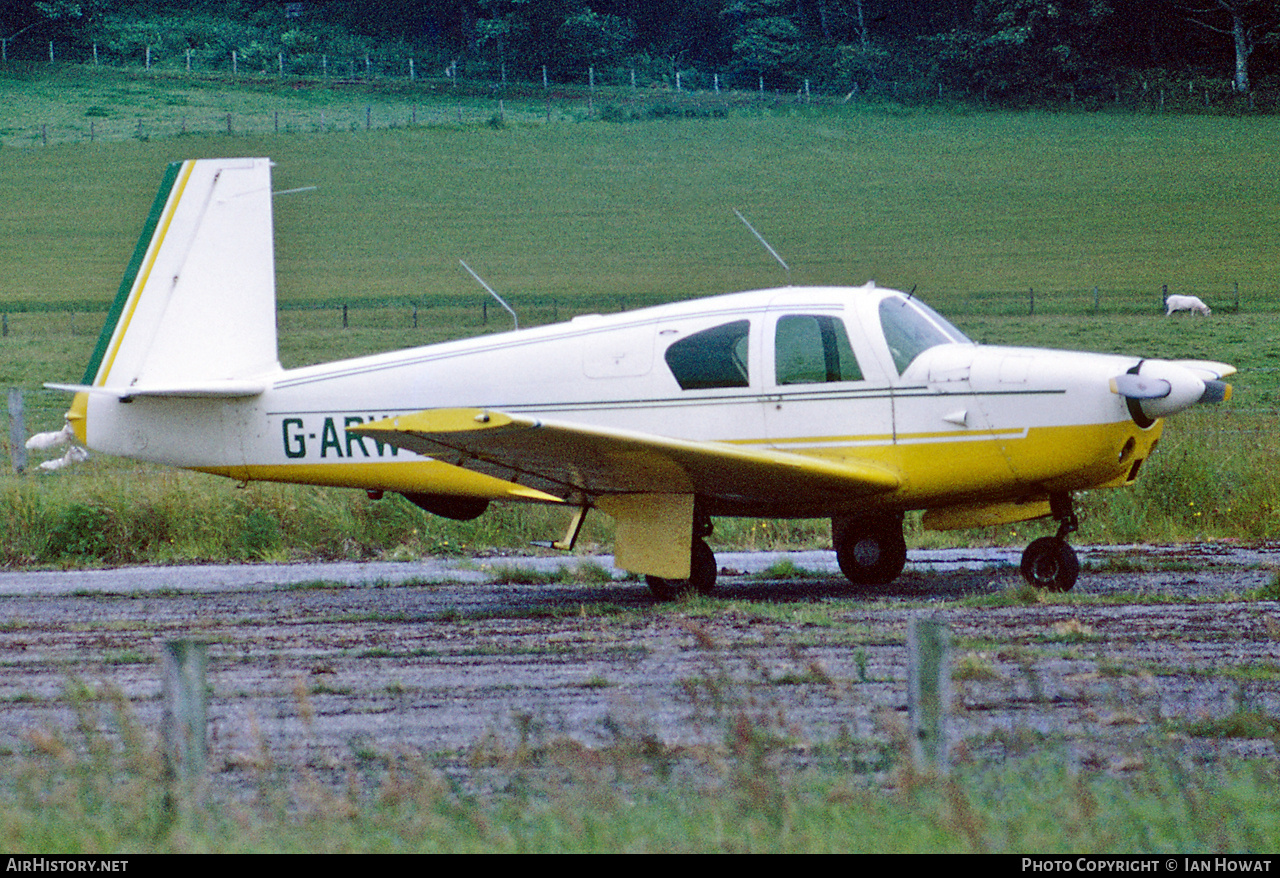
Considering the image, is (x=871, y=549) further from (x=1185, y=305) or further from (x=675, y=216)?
(x=675, y=216)

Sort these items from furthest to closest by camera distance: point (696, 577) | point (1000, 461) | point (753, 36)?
point (753, 36)
point (696, 577)
point (1000, 461)

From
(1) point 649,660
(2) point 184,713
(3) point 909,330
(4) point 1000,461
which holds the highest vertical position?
(3) point 909,330

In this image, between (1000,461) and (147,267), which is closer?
(1000,461)

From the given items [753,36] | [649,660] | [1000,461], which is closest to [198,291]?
[649,660]

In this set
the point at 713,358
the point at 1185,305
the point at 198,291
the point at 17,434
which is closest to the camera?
the point at 713,358

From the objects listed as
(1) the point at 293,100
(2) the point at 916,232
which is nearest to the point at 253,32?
(1) the point at 293,100

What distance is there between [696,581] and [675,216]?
50.5 m

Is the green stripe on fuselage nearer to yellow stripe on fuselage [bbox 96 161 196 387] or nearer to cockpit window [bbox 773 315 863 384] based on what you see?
yellow stripe on fuselage [bbox 96 161 196 387]

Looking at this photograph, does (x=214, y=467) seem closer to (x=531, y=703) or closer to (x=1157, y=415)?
(x=531, y=703)

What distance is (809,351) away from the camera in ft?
34.5

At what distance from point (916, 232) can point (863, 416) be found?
48162mm

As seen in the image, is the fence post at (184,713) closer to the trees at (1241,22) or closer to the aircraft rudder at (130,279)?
the aircraft rudder at (130,279)

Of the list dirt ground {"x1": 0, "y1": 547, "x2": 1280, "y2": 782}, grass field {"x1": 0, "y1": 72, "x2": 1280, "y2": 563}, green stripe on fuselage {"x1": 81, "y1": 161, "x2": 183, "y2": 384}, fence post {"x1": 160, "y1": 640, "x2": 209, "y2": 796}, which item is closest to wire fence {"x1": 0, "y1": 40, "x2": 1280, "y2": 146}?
grass field {"x1": 0, "y1": 72, "x2": 1280, "y2": 563}

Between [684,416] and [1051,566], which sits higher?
[684,416]
